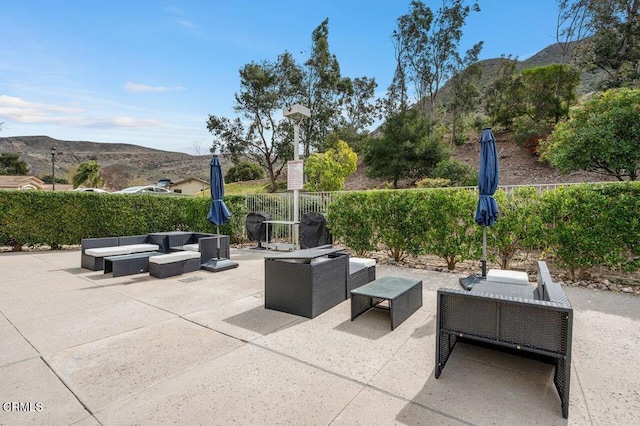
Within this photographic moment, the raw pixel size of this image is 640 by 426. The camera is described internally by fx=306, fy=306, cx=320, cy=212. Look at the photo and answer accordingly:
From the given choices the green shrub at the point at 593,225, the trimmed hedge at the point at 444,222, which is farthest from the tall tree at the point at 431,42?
the green shrub at the point at 593,225

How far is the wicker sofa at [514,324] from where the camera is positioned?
203 cm

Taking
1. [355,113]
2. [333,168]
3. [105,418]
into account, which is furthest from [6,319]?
[355,113]

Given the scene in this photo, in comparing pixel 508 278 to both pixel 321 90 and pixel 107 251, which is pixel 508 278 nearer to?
pixel 107 251

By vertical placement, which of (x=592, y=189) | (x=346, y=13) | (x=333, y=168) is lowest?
(x=592, y=189)

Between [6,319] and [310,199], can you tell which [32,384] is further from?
[310,199]

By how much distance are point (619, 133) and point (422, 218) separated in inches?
346

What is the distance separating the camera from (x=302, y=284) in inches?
145

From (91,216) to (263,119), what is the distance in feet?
48.8

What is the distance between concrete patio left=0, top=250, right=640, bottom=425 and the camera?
2014 millimetres

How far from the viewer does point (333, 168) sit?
1681 centimetres

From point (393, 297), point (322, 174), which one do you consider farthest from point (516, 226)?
point (322, 174)

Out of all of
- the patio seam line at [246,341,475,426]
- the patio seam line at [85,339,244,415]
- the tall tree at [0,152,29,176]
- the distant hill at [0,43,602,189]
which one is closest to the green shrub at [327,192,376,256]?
the patio seam line at [246,341,475,426]

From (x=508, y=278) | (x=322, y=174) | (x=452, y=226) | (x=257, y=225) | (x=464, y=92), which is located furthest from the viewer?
(x=464, y=92)

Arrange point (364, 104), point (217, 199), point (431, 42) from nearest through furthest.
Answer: point (217, 199) < point (431, 42) < point (364, 104)
